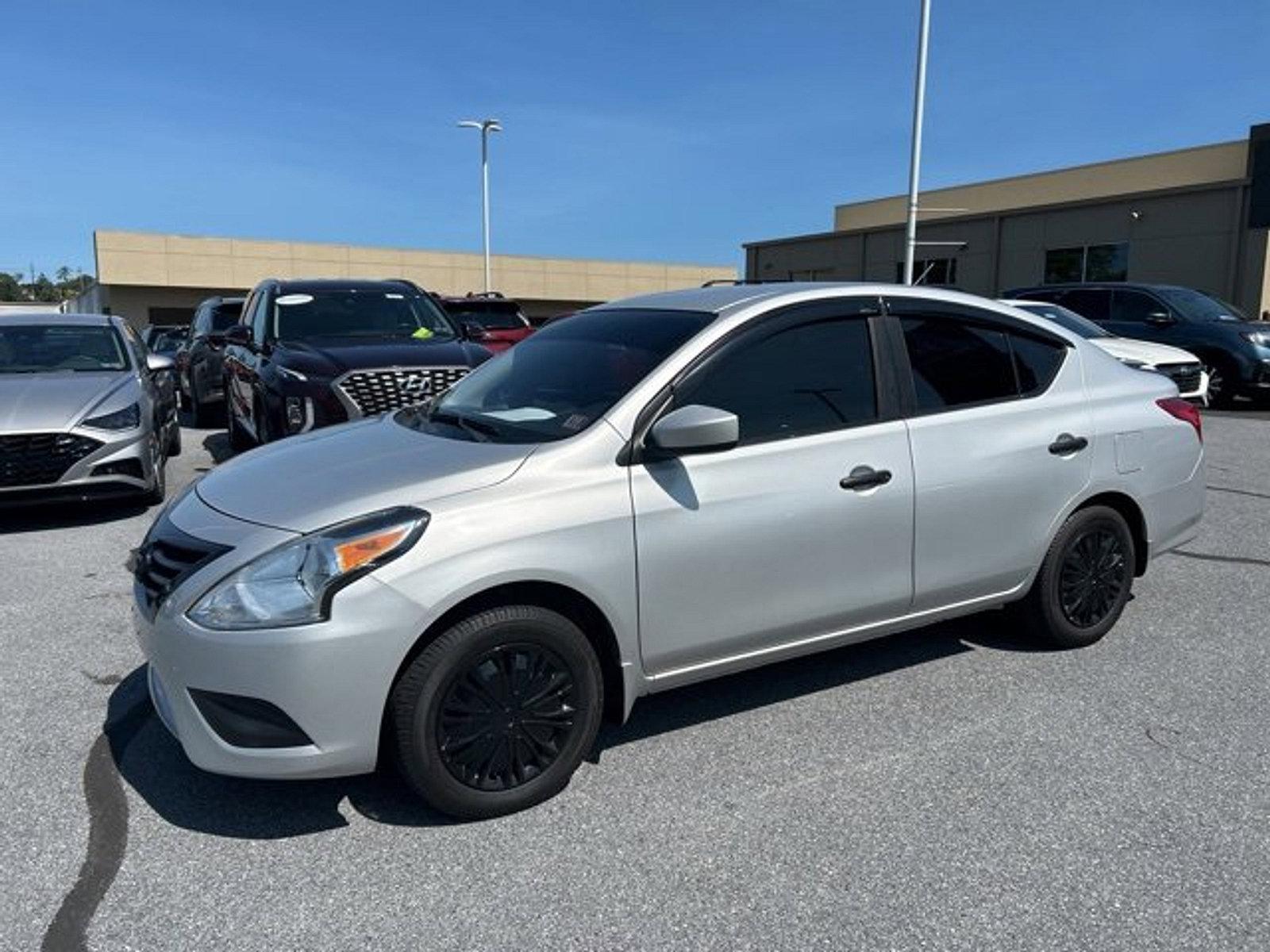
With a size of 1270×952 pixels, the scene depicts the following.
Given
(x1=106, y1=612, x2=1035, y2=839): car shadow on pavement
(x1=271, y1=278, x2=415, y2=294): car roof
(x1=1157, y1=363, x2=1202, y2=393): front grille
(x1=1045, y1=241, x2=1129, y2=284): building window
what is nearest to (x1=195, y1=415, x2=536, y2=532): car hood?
(x1=106, y1=612, x2=1035, y2=839): car shadow on pavement

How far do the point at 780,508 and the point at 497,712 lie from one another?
1.22 m

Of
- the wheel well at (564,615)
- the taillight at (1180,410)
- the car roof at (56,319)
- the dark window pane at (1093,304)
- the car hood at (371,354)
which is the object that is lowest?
the wheel well at (564,615)

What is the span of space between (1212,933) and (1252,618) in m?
3.00

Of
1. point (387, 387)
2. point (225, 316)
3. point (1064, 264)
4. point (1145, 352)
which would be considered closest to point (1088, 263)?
point (1064, 264)

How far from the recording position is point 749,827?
3.01m

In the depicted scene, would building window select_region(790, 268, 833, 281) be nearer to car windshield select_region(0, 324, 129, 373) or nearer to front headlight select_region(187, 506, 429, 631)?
car windshield select_region(0, 324, 129, 373)

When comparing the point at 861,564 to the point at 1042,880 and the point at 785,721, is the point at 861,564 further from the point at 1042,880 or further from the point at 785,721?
the point at 1042,880

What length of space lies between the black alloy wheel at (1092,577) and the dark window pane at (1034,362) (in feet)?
2.38

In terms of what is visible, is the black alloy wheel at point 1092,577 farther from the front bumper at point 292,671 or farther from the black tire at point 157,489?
the black tire at point 157,489

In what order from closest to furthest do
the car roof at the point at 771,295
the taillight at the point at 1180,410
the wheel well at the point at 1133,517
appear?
the car roof at the point at 771,295 < the wheel well at the point at 1133,517 < the taillight at the point at 1180,410

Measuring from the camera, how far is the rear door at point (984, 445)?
3.88m

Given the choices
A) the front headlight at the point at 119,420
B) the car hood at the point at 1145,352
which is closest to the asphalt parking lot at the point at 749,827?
the front headlight at the point at 119,420

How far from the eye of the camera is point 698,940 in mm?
2477

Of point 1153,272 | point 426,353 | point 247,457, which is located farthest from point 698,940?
point 1153,272
